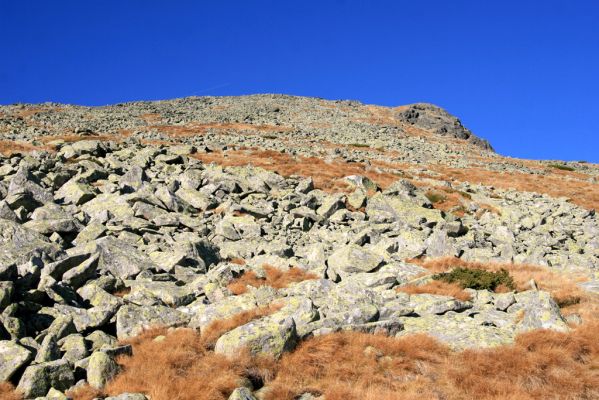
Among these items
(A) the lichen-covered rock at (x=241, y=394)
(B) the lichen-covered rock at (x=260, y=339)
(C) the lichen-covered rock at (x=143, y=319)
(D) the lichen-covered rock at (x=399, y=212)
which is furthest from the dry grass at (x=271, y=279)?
(D) the lichen-covered rock at (x=399, y=212)

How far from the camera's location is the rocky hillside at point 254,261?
9.50m

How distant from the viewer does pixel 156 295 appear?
1304cm

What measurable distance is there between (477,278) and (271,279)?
23.9 feet

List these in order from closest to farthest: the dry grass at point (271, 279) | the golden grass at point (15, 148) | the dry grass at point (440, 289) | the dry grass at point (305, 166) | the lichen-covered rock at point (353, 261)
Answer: the dry grass at point (440, 289) → the dry grass at point (271, 279) → the lichen-covered rock at point (353, 261) → the golden grass at point (15, 148) → the dry grass at point (305, 166)

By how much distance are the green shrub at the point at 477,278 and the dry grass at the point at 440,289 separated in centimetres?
39

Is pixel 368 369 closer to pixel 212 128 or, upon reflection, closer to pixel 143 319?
pixel 143 319

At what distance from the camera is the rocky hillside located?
9500 mm

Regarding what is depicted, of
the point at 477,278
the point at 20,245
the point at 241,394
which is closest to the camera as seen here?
the point at 241,394

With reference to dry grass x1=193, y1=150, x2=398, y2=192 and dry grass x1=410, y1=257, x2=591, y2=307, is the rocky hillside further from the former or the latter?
dry grass x1=193, y1=150, x2=398, y2=192

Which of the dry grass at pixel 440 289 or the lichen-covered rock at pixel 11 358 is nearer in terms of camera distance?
the lichen-covered rock at pixel 11 358

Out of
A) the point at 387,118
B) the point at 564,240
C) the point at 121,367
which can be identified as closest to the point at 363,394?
the point at 121,367

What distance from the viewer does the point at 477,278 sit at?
1497 centimetres

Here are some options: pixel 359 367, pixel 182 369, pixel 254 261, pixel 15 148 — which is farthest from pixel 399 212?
pixel 15 148

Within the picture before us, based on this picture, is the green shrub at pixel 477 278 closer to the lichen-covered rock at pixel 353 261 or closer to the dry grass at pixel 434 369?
the lichen-covered rock at pixel 353 261
